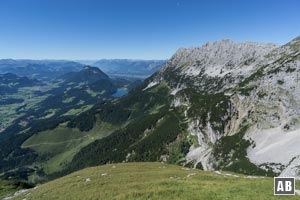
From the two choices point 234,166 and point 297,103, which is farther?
point 297,103

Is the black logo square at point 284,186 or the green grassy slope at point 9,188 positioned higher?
the black logo square at point 284,186

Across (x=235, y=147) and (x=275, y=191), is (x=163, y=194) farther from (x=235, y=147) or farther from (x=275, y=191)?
(x=235, y=147)

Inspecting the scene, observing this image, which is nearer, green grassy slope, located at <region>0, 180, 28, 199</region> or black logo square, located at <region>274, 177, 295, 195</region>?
black logo square, located at <region>274, 177, 295, 195</region>

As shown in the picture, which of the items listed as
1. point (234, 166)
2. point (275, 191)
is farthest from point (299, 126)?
point (275, 191)

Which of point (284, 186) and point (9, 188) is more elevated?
point (284, 186)

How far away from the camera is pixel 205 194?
3334cm

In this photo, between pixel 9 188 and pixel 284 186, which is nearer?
pixel 284 186

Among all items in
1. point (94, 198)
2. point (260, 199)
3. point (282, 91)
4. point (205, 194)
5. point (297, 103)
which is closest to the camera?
point (260, 199)

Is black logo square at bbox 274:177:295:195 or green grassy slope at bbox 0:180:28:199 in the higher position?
black logo square at bbox 274:177:295:195

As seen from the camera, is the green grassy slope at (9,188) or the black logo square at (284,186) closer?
the black logo square at (284,186)

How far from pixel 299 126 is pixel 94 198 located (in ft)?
543

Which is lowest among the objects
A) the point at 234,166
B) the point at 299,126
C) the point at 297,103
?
the point at 234,166

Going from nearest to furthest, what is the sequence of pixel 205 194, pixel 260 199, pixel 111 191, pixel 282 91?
pixel 260 199
pixel 205 194
pixel 111 191
pixel 282 91

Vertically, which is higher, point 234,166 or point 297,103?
point 297,103
